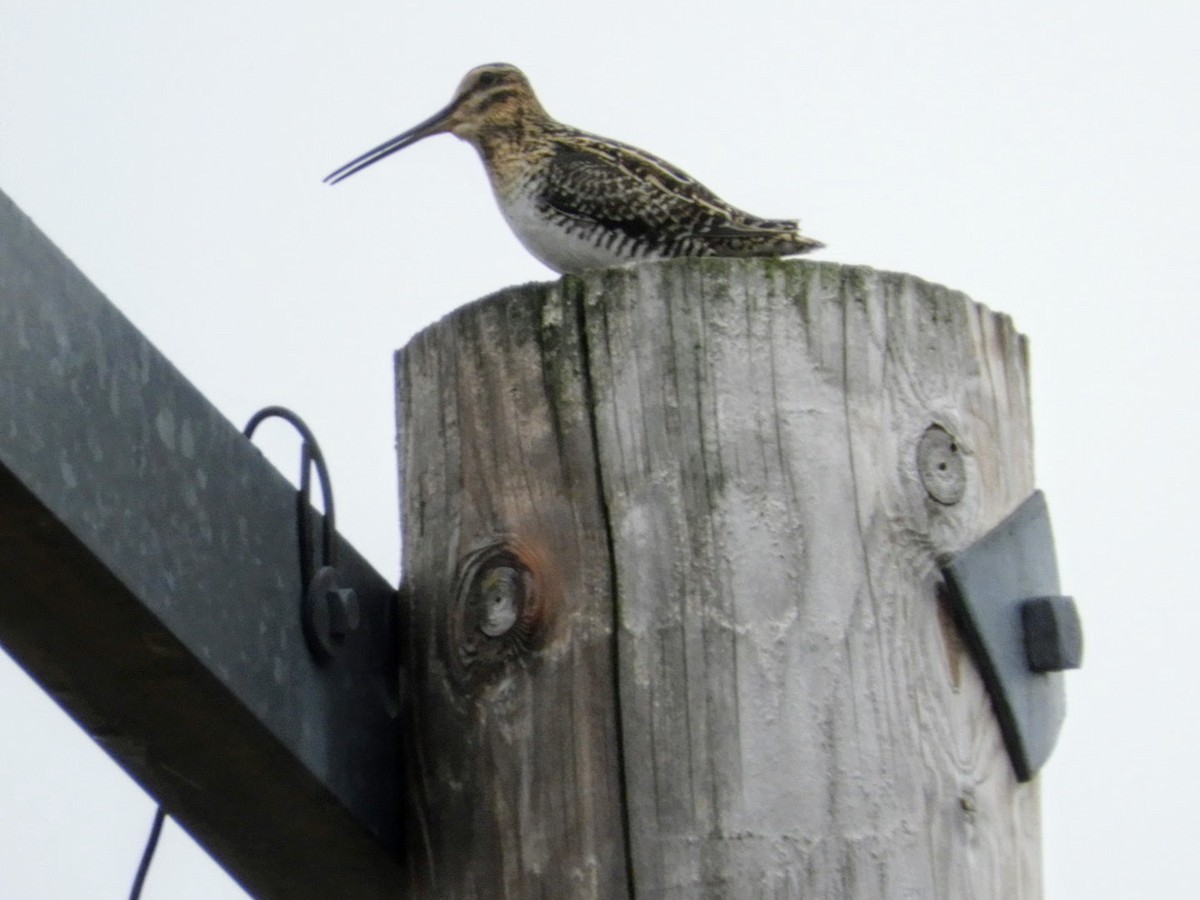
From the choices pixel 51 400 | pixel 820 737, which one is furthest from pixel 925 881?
pixel 51 400

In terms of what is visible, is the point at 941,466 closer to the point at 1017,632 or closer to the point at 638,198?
the point at 1017,632

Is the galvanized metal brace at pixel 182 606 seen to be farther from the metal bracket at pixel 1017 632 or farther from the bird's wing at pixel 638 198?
the bird's wing at pixel 638 198

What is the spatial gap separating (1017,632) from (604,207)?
2539 millimetres

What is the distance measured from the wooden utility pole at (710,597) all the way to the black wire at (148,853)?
0.31 m

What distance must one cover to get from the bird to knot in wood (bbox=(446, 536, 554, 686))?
225 centimetres

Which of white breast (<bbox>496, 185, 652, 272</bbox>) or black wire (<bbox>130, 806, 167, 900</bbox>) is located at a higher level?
white breast (<bbox>496, 185, 652, 272</bbox>)

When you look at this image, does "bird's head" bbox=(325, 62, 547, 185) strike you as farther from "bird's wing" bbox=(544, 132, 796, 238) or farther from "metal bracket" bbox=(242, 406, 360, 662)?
"metal bracket" bbox=(242, 406, 360, 662)

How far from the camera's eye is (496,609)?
2.41 metres

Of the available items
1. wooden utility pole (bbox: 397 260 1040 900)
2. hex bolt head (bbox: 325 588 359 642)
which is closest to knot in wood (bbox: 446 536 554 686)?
wooden utility pole (bbox: 397 260 1040 900)

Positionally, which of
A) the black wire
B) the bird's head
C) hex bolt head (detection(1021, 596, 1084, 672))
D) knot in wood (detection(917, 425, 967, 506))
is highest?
the bird's head

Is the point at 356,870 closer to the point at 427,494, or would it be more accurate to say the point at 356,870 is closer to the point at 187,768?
the point at 187,768

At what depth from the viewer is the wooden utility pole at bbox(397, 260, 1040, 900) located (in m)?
2.23

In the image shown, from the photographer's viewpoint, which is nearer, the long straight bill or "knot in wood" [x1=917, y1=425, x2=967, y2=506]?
"knot in wood" [x1=917, y1=425, x2=967, y2=506]

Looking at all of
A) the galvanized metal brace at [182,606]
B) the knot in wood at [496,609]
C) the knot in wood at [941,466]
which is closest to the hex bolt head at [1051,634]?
the knot in wood at [941,466]
